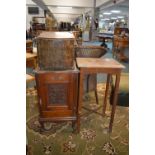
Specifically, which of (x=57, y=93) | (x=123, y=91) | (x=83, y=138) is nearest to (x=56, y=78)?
(x=57, y=93)

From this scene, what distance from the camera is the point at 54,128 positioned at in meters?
2.45

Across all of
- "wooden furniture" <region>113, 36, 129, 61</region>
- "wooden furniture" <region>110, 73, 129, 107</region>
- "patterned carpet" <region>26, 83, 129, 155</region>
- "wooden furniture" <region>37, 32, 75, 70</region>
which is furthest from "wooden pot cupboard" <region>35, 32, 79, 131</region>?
"wooden furniture" <region>113, 36, 129, 61</region>

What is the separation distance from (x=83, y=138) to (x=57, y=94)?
589 millimetres

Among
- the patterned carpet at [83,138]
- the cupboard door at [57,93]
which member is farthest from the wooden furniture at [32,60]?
the cupboard door at [57,93]

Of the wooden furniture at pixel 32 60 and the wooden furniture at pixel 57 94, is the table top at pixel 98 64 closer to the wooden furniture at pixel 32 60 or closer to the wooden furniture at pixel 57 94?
the wooden furniture at pixel 57 94

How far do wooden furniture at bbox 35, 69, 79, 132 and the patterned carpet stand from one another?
6.8 inches

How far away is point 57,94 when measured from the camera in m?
2.18

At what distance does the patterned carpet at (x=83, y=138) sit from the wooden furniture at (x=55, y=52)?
2.67ft

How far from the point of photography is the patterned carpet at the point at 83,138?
204 cm

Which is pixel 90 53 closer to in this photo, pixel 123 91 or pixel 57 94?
pixel 123 91
